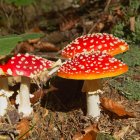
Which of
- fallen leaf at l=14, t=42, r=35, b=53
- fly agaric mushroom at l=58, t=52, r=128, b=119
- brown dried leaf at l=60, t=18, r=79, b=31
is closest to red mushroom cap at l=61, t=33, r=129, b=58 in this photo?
fly agaric mushroom at l=58, t=52, r=128, b=119

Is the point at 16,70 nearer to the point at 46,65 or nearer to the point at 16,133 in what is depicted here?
the point at 46,65

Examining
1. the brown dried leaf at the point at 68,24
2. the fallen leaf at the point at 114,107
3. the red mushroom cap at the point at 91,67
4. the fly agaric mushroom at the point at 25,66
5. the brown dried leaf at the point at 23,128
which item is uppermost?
the red mushroom cap at the point at 91,67

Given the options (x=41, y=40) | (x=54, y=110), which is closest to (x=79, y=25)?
(x=41, y=40)

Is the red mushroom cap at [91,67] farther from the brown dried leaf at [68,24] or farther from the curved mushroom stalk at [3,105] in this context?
the brown dried leaf at [68,24]

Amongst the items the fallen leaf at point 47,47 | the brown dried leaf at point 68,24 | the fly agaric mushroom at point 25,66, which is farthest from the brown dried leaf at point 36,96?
the brown dried leaf at point 68,24

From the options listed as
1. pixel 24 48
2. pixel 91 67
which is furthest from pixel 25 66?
pixel 24 48

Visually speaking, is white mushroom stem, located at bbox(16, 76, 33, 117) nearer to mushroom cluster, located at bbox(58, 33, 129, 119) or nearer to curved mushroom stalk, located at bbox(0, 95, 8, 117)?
curved mushroom stalk, located at bbox(0, 95, 8, 117)
